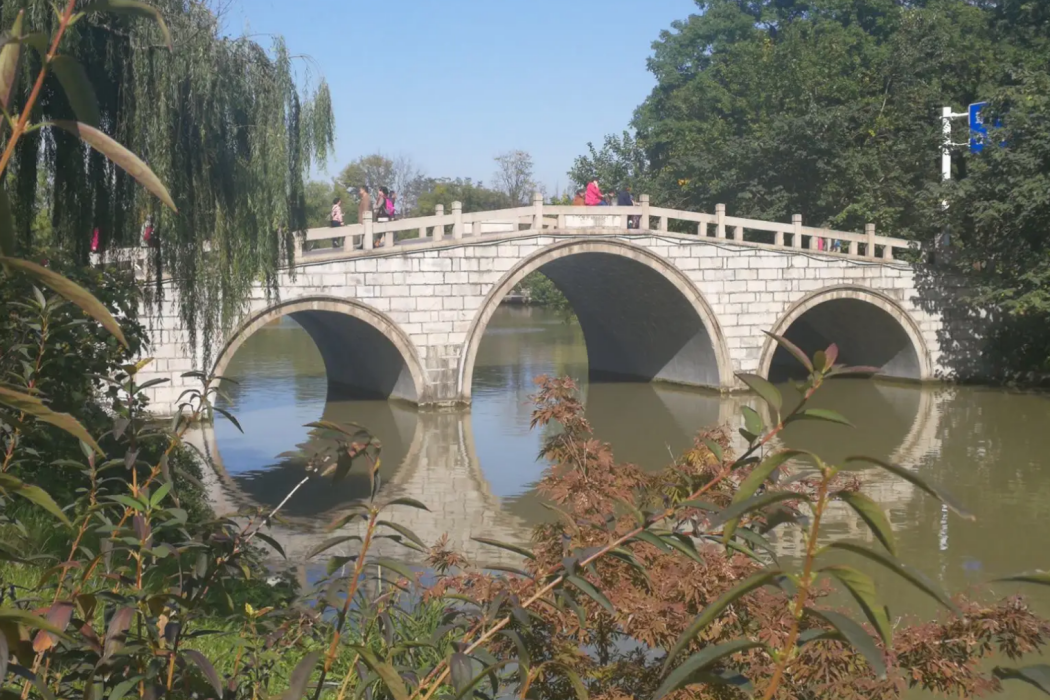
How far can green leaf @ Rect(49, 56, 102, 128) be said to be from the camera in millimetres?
1199

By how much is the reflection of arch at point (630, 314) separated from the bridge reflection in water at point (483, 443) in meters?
0.54

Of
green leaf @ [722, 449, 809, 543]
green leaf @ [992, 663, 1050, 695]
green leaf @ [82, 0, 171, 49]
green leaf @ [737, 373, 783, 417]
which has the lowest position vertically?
green leaf @ [992, 663, 1050, 695]

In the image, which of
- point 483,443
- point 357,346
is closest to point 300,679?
point 483,443

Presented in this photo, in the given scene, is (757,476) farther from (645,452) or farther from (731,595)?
(645,452)

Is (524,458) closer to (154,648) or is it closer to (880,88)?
(154,648)

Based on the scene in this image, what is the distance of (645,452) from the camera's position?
13.6 m

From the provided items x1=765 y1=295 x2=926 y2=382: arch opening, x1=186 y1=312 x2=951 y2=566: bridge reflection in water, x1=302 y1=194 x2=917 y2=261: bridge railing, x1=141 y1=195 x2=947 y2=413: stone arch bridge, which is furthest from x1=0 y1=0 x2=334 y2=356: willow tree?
x1=765 y1=295 x2=926 y2=382: arch opening

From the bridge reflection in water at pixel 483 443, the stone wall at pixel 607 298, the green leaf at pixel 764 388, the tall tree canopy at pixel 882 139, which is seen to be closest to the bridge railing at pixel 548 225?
the stone wall at pixel 607 298

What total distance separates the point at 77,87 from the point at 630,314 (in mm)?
19124

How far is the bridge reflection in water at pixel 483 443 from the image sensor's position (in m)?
9.98

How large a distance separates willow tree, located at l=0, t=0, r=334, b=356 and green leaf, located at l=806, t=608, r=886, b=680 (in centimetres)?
658

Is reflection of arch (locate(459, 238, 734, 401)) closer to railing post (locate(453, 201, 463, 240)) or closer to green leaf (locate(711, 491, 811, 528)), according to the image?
railing post (locate(453, 201, 463, 240))

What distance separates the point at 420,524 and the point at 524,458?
359cm

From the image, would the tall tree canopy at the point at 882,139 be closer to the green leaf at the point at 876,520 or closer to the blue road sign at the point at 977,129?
the blue road sign at the point at 977,129
